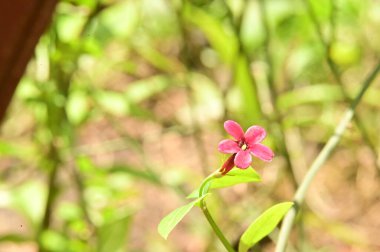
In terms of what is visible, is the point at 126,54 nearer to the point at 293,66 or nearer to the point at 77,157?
the point at 293,66

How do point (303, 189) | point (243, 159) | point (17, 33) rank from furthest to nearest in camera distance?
point (17, 33) < point (303, 189) < point (243, 159)

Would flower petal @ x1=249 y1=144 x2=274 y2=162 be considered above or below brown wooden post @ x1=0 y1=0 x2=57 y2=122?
above

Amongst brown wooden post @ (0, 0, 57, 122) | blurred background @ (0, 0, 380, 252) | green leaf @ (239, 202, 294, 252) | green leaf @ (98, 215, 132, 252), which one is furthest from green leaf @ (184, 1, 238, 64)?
green leaf @ (239, 202, 294, 252)

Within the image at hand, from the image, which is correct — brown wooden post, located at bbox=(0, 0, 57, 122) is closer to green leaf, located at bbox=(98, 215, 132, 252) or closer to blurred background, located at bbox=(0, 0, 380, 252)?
blurred background, located at bbox=(0, 0, 380, 252)

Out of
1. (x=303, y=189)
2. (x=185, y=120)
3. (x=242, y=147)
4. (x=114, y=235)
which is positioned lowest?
(x=185, y=120)

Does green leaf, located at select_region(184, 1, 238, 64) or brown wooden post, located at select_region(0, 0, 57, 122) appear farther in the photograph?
green leaf, located at select_region(184, 1, 238, 64)

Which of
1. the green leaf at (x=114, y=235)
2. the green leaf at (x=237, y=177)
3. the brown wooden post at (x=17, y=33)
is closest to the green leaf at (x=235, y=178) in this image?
the green leaf at (x=237, y=177)

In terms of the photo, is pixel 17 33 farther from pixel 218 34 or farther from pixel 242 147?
pixel 218 34

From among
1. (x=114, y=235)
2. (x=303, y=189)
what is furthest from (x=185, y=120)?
(x=303, y=189)
